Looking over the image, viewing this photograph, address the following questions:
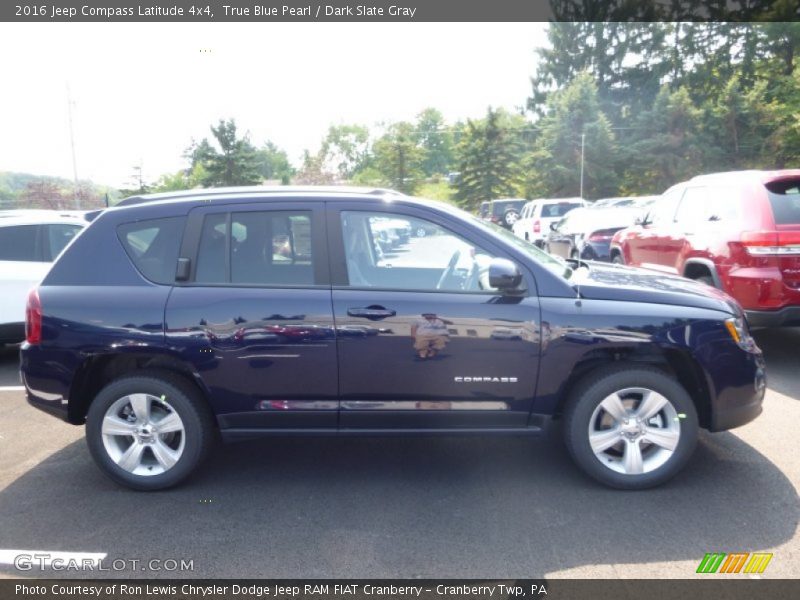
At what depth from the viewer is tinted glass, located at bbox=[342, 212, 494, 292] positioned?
12.8 feet

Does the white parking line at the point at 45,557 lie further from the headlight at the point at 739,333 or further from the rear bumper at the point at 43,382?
the headlight at the point at 739,333

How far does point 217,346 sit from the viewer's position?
3830mm

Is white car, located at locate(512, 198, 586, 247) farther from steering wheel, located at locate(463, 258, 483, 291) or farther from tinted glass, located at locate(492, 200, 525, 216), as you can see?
steering wheel, located at locate(463, 258, 483, 291)

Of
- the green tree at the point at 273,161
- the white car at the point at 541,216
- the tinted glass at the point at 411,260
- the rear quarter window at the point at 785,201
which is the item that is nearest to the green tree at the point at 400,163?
the white car at the point at 541,216

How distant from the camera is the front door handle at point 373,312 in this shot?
378 cm

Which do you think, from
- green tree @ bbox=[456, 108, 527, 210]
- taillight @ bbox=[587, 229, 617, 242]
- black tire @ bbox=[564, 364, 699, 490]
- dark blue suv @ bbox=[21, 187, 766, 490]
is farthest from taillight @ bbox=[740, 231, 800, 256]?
green tree @ bbox=[456, 108, 527, 210]

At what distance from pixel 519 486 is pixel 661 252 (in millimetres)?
4994

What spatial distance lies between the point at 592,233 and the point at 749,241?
681 centimetres

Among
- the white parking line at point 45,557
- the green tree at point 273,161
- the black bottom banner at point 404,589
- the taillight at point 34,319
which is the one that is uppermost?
the green tree at point 273,161

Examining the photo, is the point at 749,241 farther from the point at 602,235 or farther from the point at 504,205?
the point at 504,205

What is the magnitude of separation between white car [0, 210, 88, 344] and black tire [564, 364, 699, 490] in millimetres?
5945

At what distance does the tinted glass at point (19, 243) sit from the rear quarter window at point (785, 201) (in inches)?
311

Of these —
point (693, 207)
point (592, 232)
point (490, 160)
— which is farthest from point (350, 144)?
point (693, 207)

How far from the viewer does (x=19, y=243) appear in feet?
23.6
